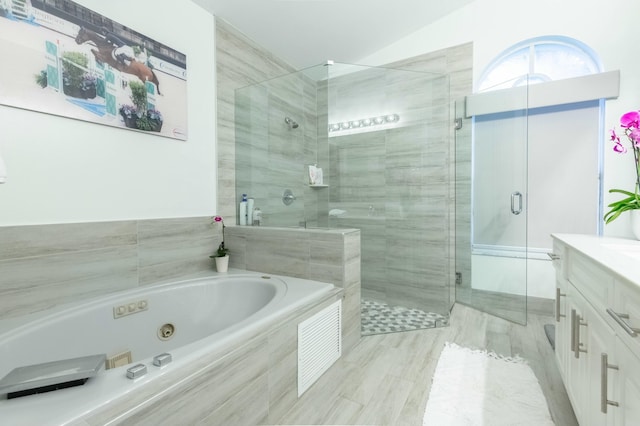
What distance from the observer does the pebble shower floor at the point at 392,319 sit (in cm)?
237

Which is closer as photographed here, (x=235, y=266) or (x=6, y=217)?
(x=6, y=217)

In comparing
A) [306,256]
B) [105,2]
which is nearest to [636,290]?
[306,256]

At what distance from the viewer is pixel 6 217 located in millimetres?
1367

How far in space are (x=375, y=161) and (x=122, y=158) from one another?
1.93m

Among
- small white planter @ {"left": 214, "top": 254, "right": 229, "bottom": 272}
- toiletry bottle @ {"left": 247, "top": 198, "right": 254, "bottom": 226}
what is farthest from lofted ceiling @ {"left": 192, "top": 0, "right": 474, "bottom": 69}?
small white planter @ {"left": 214, "top": 254, "right": 229, "bottom": 272}

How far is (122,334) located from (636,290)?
6.86ft

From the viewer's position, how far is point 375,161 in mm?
2660

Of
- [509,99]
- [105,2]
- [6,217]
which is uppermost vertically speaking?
[105,2]

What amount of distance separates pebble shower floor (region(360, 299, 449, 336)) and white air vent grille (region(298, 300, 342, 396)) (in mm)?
528

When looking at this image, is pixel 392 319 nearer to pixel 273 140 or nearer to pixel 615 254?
pixel 615 254

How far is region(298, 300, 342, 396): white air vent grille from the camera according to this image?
1.52 meters

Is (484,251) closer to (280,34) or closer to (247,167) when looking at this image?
(247,167)

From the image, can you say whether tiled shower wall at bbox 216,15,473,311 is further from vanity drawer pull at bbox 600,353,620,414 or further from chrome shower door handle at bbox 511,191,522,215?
vanity drawer pull at bbox 600,353,620,414

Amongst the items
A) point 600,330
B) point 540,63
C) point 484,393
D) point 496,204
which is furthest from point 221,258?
point 540,63
